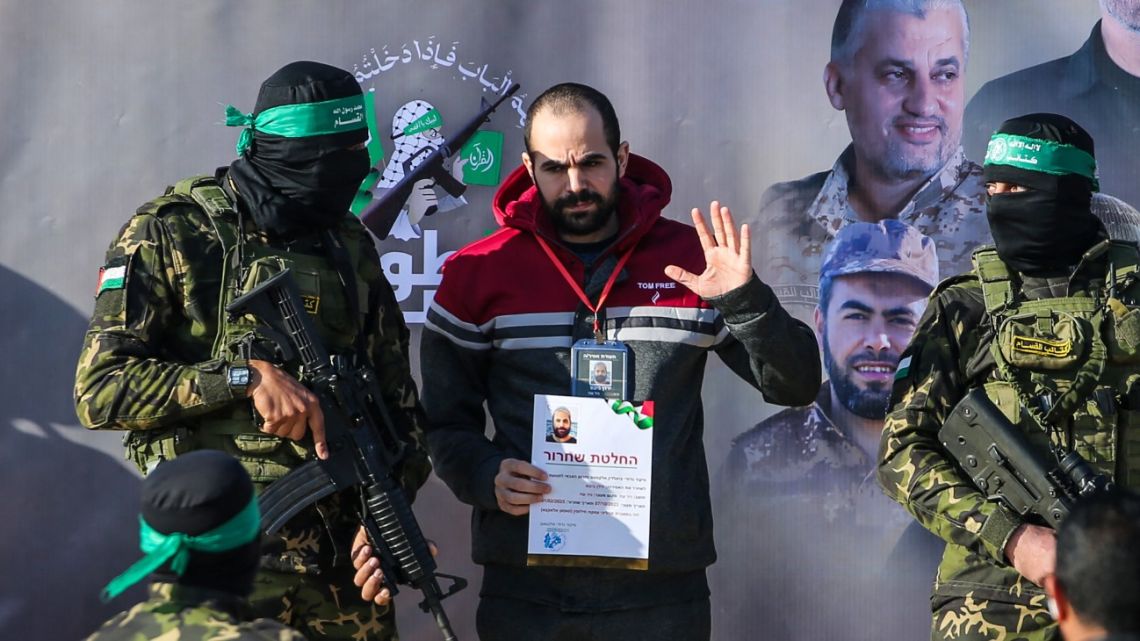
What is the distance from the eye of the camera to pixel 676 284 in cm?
390

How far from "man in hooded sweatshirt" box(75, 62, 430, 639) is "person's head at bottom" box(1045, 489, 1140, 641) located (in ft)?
6.23


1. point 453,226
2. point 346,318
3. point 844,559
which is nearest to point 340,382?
point 346,318

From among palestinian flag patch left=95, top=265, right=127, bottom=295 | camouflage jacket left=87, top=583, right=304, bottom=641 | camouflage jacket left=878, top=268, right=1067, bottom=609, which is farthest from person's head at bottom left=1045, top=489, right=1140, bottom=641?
palestinian flag patch left=95, top=265, right=127, bottom=295

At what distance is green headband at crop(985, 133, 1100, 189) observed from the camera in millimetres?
3656

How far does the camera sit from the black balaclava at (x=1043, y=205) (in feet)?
12.0

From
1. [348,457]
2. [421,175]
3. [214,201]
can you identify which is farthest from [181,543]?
[421,175]

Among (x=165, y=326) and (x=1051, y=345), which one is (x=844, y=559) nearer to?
(x=1051, y=345)

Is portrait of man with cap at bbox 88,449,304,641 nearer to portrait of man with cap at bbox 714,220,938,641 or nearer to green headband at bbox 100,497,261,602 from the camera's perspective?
green headband at bbox 100,497,261,602

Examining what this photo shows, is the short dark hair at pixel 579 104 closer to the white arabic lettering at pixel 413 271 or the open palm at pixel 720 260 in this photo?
the open palm at pixel 720 260

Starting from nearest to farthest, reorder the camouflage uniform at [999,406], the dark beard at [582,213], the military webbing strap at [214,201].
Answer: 1. the camouflage uniform at [999,406]
2. the military webbing strap at [214,201]
3. the dark beard at [582,213]

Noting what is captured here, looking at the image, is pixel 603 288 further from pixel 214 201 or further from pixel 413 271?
pixel 413 271

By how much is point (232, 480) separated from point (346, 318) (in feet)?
4.22

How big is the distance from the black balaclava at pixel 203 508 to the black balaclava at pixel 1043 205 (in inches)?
83.0

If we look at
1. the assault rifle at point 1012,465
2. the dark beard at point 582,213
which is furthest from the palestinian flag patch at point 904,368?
the dark beard at point 582,213
